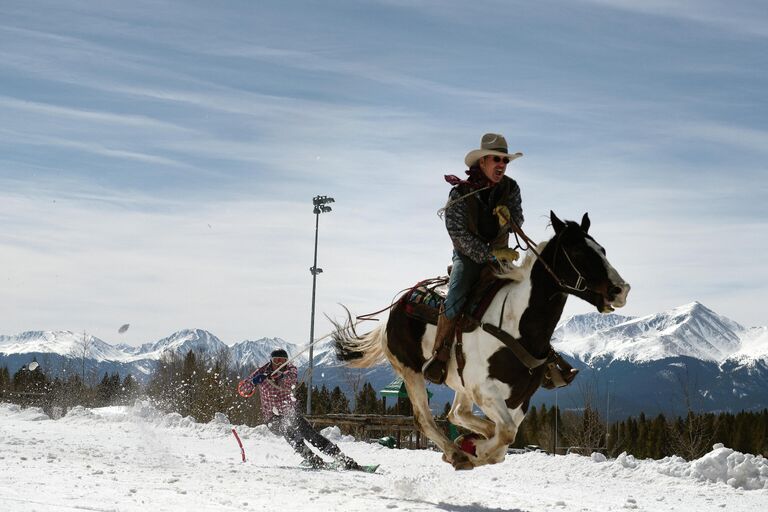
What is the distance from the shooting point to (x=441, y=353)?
884 centimetres

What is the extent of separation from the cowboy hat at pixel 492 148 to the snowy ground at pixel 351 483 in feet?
11.7

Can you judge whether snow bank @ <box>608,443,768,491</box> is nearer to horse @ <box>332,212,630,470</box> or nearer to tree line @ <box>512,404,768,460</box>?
horse @ <box>332,212,630,470</box>

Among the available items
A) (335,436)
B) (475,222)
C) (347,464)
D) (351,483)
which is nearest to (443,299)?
(475,222)

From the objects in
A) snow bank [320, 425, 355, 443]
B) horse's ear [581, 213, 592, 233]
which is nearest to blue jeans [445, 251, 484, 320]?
horse's ear [581, 213, 592, 233]

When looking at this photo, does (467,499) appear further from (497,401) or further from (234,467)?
(234,467)

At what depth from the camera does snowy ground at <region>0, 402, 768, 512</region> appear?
323 inches

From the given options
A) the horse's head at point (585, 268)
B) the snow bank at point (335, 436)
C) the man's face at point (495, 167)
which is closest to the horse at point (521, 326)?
the horse's head at point (585, 268)

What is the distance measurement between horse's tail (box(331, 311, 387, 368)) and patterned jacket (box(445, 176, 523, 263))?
193cm

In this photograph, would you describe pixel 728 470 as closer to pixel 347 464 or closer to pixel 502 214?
pixel 347 464

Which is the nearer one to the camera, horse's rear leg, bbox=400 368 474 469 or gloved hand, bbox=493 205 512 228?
gloved hand, bbox=493 205 512 228

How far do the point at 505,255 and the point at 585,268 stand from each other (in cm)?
85

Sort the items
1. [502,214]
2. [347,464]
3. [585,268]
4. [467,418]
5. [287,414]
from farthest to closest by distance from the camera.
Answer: [287,414], [347,464], [467,418], [502,214], [585,268]

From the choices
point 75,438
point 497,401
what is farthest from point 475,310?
point 75,438

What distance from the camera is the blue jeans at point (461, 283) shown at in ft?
28.0
